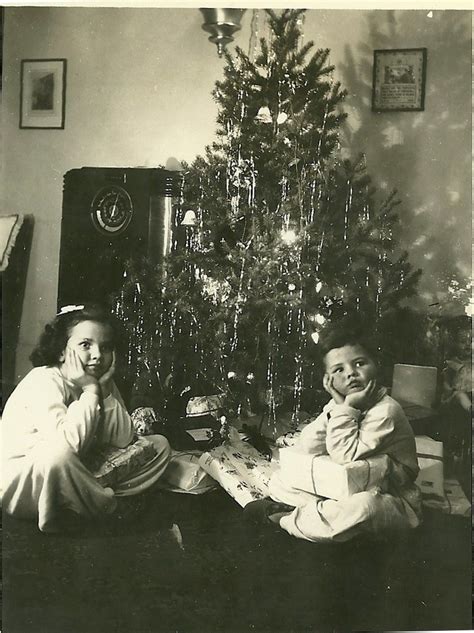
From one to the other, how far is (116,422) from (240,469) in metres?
0.53

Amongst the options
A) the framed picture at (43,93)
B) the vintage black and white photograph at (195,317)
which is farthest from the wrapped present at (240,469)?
the framed picture at (43,93)

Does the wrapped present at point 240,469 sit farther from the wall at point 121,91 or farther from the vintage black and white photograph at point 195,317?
the wall at point 121,91

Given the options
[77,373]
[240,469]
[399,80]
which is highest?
[399,80]

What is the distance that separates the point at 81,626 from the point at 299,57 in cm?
241

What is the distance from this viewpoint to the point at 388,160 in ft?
9.80

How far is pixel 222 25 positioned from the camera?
9.64 feet

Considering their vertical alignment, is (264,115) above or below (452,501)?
above

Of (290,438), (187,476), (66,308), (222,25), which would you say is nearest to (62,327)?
(66,308)

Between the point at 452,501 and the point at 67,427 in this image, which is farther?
the point at 452,501

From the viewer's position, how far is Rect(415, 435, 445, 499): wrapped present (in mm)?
2988

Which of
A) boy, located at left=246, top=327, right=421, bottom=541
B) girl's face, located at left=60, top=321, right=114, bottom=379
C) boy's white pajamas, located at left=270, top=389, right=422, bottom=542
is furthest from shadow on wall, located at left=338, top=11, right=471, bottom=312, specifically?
girl's face, located at left=60, top=321, right=114, bottom=379

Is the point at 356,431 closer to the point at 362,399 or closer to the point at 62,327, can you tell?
the point at 362,399

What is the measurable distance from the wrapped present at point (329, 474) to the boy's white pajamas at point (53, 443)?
1.97 ft

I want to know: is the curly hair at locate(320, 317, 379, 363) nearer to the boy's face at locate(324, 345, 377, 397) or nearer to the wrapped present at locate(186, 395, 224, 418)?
the boy's face at locate(324, 345, 377, 397)
